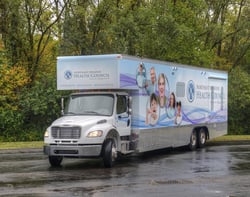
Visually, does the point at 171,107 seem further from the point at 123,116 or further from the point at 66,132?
the point at 66,132

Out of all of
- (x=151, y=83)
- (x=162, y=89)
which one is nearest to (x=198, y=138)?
(x=162, y=89)

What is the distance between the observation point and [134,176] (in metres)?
13.2

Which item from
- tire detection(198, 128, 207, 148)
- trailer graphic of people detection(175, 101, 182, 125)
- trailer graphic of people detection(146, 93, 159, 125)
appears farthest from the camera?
tire detection(198, 128, 207, 148)

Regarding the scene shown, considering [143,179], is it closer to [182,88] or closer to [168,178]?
[168,178]

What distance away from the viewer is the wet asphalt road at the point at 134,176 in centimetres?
1090

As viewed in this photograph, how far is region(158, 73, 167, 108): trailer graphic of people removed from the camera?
18.7 metres

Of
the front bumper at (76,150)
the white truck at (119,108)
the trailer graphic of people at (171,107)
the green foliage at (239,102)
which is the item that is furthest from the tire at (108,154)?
the green foliage at (239,102)

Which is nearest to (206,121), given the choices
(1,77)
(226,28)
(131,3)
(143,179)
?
(143,179)

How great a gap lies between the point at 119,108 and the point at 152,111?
215cm

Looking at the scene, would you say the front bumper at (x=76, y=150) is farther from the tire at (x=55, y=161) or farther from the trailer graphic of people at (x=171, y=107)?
the trailer graphic of people at (x=171, y=107)

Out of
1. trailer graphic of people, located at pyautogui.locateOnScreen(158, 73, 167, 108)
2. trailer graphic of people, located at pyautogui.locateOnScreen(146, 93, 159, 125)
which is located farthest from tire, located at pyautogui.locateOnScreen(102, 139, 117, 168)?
trailer graphic of people, located at pyautogui.locateOnScreen(158, 73, 167, 108)

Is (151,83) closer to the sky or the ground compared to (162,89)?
closer to the sky

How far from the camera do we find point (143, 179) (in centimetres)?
1266

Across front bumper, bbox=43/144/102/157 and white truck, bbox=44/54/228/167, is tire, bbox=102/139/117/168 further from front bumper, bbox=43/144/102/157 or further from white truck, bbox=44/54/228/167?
front bumper, bbox=43/144/102/157
